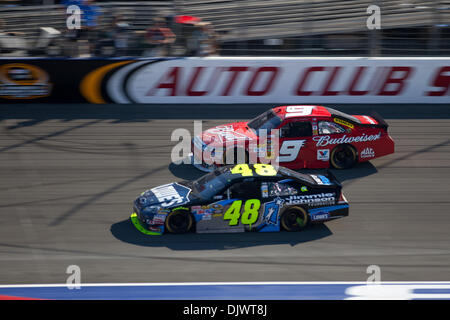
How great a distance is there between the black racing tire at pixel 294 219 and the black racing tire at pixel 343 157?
A: 3.01m

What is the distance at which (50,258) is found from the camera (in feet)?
29.2

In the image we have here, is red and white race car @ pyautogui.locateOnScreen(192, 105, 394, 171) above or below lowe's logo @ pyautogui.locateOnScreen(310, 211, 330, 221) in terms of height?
above

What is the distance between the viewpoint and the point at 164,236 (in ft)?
31.1

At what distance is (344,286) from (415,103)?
10.4 m

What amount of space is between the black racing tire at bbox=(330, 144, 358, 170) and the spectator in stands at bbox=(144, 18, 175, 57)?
6292mm

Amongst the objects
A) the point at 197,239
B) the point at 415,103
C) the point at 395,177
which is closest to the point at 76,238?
the point at 197,239

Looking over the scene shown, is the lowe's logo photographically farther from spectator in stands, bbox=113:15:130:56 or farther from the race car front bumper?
spectator in stands, bbox=113:15:130:56

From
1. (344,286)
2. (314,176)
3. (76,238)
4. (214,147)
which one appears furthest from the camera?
(214,147)

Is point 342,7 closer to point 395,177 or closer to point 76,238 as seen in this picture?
point 395,177

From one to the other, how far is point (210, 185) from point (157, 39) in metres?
7.86

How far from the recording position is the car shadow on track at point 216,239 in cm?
923

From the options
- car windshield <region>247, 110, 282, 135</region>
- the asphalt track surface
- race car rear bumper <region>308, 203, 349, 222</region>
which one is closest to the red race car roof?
car windshield <region>247, 110, 282, 135</region>

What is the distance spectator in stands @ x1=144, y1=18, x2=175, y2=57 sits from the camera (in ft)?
54.2

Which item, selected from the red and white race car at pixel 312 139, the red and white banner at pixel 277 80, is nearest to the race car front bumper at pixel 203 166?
the red and white race car at pixel 312 139
